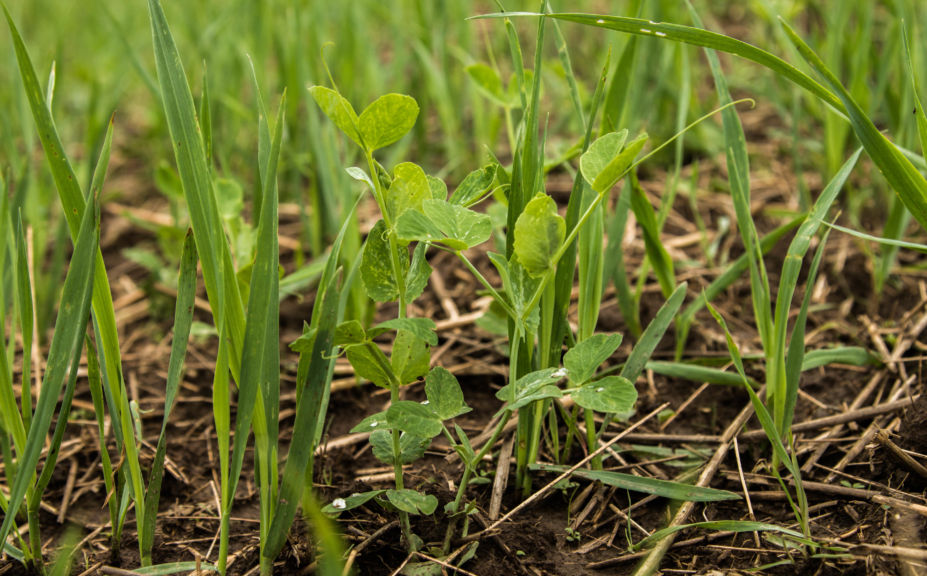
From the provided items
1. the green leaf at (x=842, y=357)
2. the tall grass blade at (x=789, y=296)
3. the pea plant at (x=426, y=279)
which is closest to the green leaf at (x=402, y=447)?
the pea plant at (x=426, y=279)

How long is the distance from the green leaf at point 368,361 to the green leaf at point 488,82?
2.03 ft

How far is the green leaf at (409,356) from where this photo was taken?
0.86 m

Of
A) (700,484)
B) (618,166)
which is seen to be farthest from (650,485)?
(618,166)

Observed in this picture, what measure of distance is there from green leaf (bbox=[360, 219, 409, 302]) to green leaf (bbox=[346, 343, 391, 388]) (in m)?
0.06

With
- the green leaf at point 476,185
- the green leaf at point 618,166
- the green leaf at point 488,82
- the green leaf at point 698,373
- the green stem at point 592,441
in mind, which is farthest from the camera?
the green leaf at point 488,82

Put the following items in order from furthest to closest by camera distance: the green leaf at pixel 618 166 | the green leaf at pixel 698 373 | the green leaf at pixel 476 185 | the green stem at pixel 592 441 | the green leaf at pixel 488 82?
the green leaf at pixel 488 82, the green leaf at pixel 698 373, the green stem at pixel 592 441, the green leaf at pixel 476 185, the green leaf at pixel 618 166

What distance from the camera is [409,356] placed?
33.9 inches

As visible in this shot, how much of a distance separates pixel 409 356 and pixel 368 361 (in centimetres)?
5

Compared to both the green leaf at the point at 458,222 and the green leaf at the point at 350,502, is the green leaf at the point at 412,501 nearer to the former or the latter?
the green leaf at the point at 350,502

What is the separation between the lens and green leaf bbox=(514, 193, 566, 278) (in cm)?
79

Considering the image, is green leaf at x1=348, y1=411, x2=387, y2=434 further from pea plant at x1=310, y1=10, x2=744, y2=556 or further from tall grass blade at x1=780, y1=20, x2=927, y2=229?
tall grass blade at x1=780, y1=20, x2=927, y2=229

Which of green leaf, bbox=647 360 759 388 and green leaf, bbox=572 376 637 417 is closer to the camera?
green leaf, bbox=572 376 637 417

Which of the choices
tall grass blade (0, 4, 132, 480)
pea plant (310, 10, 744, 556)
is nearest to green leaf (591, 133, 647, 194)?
pea plant (310, 10, 744, 556)

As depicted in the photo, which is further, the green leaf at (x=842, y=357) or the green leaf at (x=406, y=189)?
the green leaf at (x=842, y=357)
